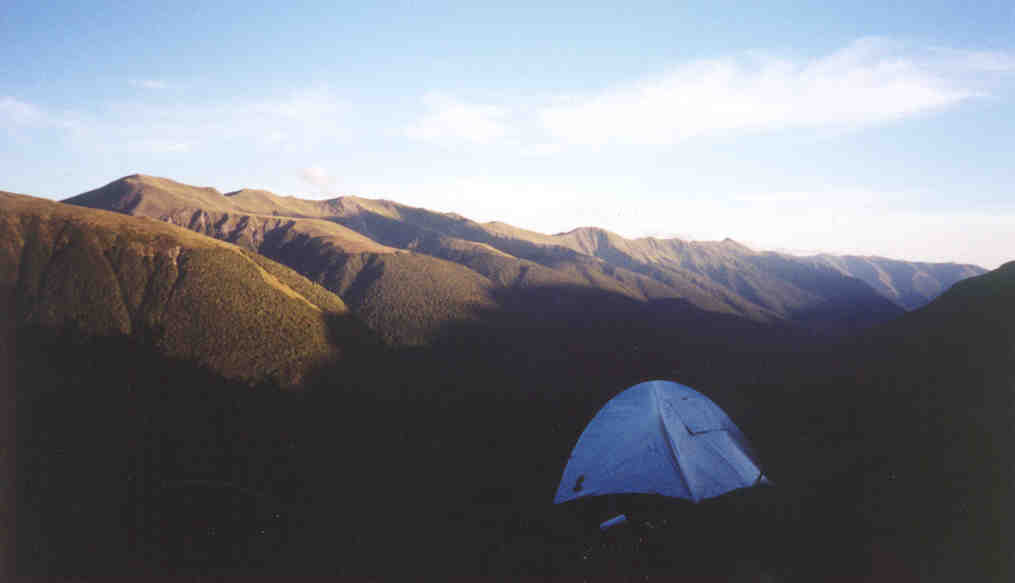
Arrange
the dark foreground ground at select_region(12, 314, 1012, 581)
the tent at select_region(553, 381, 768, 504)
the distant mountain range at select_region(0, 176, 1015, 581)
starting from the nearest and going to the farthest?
1. the dark foreground ground at select_region(12, 314, 1012, 581)
2. the tent at select_region(553, 381, 768, 504)
3. the distant mountain range at select_region(0, 176, 1015, 581)

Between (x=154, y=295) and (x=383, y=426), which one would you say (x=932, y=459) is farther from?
(x=154, y=295)

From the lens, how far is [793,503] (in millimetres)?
11586

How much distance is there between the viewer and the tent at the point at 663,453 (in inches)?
426

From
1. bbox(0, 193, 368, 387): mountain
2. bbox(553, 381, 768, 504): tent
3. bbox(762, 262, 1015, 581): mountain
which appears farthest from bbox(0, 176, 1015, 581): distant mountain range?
bbox(553, 381, 768, 504): tent

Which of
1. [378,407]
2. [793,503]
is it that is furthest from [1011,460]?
[378,407]

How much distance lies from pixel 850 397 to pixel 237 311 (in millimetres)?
94216

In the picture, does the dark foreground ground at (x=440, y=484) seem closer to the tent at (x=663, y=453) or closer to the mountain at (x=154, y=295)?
the tent at (x=663, y=453)

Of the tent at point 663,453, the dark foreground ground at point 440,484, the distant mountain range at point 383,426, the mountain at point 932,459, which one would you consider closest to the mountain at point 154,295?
the distant mountain range at point 383,426

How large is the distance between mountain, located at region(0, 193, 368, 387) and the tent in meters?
71.4

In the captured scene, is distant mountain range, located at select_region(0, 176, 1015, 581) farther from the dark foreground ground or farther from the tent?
the tent

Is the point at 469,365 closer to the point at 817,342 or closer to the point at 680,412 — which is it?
the point at 680,412

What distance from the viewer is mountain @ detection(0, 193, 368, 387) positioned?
67.9 m

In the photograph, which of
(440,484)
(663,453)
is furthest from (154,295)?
(663,453)

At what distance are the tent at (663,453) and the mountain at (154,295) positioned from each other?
234ft
